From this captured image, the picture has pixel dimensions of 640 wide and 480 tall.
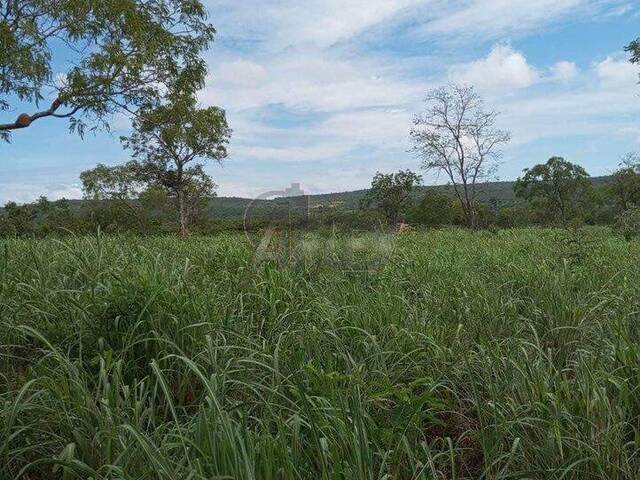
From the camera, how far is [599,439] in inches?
78.6

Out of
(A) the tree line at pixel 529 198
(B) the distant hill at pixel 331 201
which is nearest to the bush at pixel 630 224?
Result: (B) the distant hill at pixel 331 201

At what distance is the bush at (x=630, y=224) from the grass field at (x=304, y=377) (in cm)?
579

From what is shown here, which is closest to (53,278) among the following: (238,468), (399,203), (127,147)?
(238,468)

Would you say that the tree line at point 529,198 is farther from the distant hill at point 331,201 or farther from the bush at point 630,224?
the bush at point 630,224

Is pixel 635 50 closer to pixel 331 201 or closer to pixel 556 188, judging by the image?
pixel 331 201

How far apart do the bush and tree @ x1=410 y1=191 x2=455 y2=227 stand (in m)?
37.4

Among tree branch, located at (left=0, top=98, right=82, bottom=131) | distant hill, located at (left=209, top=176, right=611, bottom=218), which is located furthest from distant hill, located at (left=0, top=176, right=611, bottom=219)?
tree branch, located at (left=0, top=98, right=82, bottom=131)

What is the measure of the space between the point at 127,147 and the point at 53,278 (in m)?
31.7

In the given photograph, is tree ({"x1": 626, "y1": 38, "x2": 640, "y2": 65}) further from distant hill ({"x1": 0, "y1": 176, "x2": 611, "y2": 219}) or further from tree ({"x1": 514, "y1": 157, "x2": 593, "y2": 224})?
tree ({"x1": 514, "y1": 157, "x2": 593, "y2": 224})

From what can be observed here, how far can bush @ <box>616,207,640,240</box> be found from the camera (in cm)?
962

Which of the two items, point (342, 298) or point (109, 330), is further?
point (342, 298)

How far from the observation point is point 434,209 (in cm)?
4912

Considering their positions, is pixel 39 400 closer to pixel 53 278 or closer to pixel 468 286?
pixel 53 278

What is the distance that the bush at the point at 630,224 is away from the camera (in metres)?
9.62
